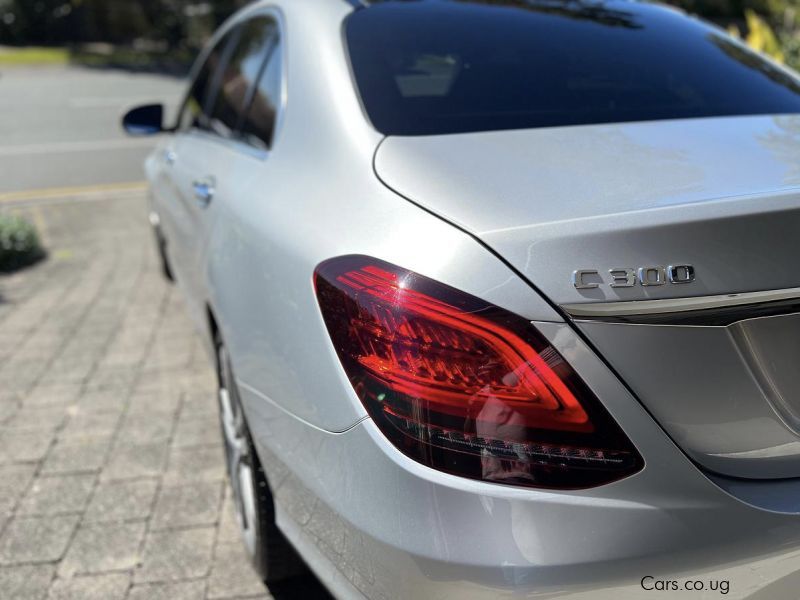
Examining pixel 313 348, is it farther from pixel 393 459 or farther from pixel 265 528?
pixel 265 528

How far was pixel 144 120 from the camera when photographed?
4.14m

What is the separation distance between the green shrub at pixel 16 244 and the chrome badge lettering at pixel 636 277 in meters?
5.61

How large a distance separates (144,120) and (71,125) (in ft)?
31.1

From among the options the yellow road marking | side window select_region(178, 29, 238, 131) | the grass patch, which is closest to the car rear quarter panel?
side window select_region(178, 29, 238, 131)

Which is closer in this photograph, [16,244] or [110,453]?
[110,453]

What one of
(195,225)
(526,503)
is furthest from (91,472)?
(526,503)

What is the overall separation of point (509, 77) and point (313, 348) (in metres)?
1.06

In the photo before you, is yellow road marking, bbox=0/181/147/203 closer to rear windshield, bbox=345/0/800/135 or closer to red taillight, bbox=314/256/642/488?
rear windshield, bbox=345/0/800/135

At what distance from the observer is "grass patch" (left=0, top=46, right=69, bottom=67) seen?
20.8 metres

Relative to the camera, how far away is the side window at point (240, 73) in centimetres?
288

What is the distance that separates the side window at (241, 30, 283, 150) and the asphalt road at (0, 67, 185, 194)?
23.2 ft

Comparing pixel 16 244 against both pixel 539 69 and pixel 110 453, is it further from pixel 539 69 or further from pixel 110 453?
pixel 539 69

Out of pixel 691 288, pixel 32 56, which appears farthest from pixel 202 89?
pixel 32 56

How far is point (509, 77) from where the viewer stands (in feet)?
7.47
